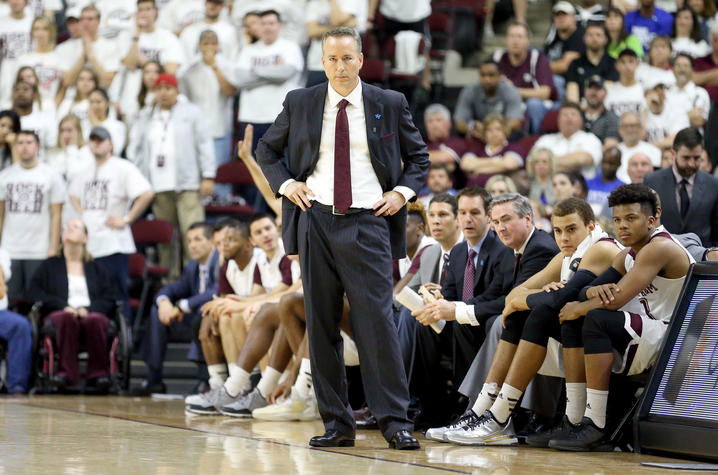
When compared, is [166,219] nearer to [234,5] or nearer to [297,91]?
[234,5]

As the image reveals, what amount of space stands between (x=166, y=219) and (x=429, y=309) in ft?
16.8

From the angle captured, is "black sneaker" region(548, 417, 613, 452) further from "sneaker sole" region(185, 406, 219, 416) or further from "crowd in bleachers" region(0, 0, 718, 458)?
"sneaker sole" region(185, 406, 219, 416)

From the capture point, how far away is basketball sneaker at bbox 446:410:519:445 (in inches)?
215

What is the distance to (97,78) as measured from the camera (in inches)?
447

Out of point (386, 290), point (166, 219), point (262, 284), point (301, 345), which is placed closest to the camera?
point (386, 290)

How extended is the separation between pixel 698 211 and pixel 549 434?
7.21 feet

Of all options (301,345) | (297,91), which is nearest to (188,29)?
(301,345)

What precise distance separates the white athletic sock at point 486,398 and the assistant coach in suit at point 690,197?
2.05 meters

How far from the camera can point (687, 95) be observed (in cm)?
1059

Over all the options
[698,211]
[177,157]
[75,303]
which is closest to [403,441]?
[698,211]

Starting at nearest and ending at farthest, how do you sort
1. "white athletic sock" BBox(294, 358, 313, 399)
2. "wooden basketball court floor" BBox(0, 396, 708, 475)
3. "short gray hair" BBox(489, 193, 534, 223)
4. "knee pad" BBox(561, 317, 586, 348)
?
1. "wooden basketball court floor" BBox(0, 396, 708, 475)
2. "knee pad" BBox(561, 317, 586, 348)
3. "short gray hair" BBox(489, 193, 534, 223)
4. "white athletic sock" BBox(294, 358, 313, 399)

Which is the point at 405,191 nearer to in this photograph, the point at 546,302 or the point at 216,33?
the point at 546,302

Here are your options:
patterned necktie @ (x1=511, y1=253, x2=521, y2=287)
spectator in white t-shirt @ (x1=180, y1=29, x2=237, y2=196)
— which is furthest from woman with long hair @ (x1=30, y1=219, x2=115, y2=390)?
patterned necktie @ (x1=511, y1=253, x2=521, y2=287)

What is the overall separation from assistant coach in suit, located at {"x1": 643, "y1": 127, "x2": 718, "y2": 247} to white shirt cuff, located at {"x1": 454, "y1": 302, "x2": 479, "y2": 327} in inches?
66.9
